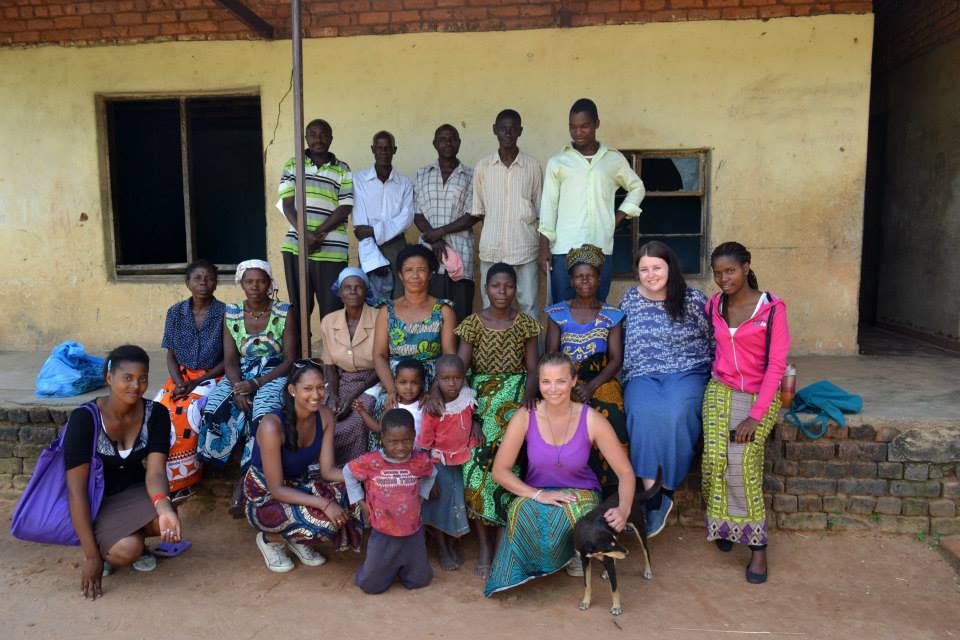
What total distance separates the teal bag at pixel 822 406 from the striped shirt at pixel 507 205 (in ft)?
6.19

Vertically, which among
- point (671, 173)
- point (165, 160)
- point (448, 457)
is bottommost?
point (448, 457)

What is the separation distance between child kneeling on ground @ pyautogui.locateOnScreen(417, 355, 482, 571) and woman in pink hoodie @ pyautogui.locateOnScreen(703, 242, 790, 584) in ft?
3.77

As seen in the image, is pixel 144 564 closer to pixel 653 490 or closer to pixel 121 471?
pixel 121 471

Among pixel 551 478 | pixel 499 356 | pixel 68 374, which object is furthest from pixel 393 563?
pixel 68 374

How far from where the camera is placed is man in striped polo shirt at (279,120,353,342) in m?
4.78

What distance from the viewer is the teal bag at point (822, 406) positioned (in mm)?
3727

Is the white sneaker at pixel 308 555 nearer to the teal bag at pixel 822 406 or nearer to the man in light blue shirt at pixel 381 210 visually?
the man in light blue shirt at pixel 381 210

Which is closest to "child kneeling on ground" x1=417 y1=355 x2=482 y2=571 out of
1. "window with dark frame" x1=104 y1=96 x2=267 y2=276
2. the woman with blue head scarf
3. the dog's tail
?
the woman with blue head scarf

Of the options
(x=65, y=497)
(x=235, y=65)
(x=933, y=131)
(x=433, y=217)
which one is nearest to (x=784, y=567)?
(x=433, y=217)

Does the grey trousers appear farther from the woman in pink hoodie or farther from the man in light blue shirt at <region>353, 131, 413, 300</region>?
the man in light blue shirt at <region>353, 131, 413, 300</region>

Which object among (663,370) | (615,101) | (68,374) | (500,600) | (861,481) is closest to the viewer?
(500,600)

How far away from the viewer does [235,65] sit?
5.83 meters

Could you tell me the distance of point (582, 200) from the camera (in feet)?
14.7

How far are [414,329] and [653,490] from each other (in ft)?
4.80
